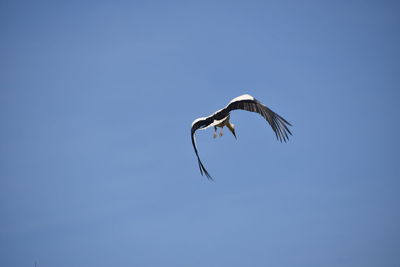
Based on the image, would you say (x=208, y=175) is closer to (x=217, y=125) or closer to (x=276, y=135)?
(x=217, y=125)

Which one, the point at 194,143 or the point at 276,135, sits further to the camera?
the point at 194,143

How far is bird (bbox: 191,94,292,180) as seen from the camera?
46.8 meters

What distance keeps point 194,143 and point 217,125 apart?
359 centimetres

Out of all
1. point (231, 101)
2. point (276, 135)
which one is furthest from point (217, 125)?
point (276, 135)

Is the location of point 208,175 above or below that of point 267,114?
below

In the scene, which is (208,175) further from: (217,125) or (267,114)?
(267,114)

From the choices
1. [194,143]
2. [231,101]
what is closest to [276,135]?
[231,101]

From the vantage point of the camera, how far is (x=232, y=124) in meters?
A: 52.8

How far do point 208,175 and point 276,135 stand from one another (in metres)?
8.27

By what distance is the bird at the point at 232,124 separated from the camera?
46750 mm

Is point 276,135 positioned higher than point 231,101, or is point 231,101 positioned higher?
point 231,101

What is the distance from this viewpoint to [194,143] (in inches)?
2141

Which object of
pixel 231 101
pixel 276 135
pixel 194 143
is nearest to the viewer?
pixel 276 135

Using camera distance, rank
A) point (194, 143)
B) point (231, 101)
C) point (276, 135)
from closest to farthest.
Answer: point (276, 135), point (231, 101), point (194, 143)
